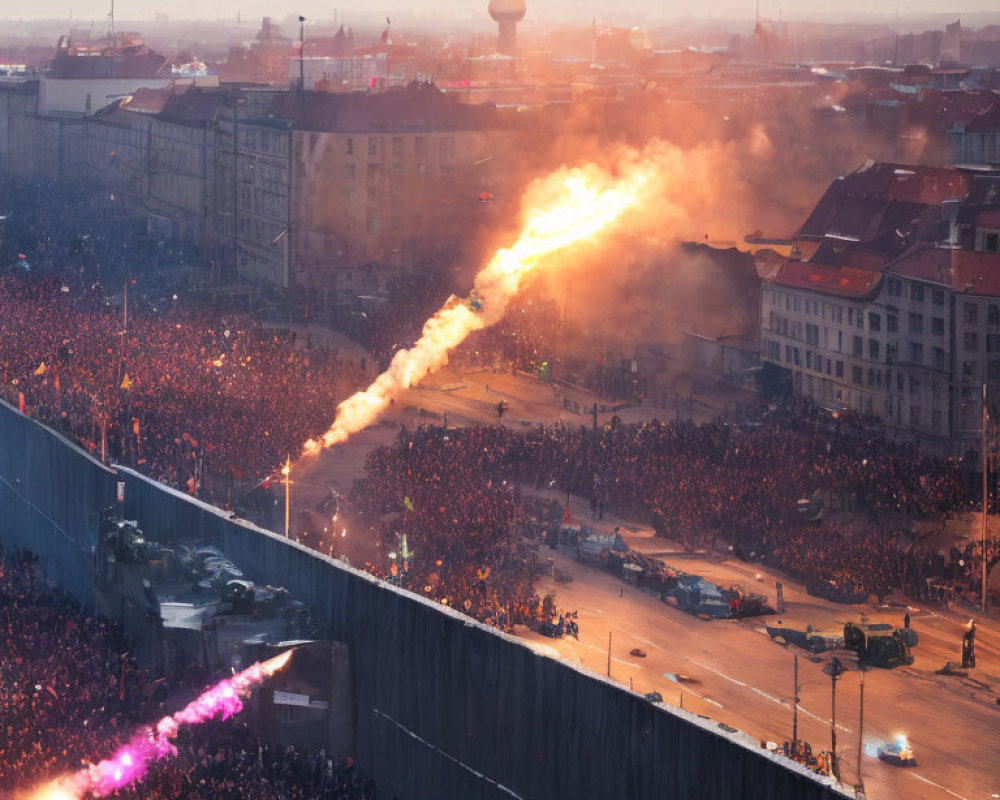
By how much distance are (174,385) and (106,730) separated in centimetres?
2450

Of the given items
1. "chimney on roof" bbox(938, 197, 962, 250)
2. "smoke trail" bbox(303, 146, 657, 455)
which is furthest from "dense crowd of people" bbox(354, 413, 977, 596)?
"chimney on roof" bbox(938, 197, 962, 250)

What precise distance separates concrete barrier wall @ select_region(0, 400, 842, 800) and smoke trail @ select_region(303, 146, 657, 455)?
20252 mm

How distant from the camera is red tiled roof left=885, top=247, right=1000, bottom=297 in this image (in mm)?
58031

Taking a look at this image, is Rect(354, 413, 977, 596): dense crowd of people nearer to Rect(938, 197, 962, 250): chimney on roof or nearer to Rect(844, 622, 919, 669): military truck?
Rect(844, 622, 919, 669): military truck

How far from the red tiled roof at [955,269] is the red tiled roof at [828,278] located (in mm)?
1615

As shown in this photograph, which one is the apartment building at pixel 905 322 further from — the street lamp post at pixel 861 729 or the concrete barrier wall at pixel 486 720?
the concrete barrier wall at pixel 486 720

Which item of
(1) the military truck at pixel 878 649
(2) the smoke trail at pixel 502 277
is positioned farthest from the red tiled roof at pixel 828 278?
(1) the military truck at pixel 878 649

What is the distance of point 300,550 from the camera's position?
3406 centimetres

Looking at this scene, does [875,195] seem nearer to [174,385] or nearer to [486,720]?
[174,385]

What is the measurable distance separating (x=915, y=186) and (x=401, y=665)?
2007 inches

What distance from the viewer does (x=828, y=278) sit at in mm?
64875

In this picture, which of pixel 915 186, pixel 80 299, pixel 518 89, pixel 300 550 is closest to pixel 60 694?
pixel 300 550

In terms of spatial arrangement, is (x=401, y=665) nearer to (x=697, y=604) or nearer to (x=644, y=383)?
(x=697, y=604)

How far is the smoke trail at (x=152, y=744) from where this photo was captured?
1210 inches
